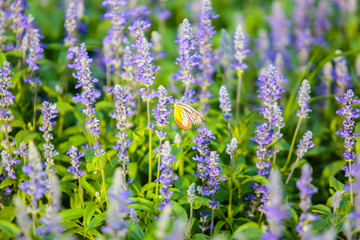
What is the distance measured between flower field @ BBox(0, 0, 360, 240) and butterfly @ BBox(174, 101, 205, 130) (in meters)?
0.02

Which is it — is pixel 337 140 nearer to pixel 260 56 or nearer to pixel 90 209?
pixel 260 56

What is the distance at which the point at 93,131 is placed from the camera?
4281 mm

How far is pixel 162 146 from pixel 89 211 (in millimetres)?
1173

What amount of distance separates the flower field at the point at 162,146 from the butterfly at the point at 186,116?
0.05 ft

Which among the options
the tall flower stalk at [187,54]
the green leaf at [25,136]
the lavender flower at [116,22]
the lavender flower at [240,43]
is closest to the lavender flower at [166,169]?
the tall flower stalk at [187,54]

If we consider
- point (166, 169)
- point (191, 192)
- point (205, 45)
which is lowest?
point (191, 192)

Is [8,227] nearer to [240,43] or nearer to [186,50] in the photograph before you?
[186,50]

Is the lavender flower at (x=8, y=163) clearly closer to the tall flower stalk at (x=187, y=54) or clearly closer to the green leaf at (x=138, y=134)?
the green leaf at (x=138, y=134)

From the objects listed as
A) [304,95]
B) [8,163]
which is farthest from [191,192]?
[8,163]

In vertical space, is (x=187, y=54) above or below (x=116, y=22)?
below

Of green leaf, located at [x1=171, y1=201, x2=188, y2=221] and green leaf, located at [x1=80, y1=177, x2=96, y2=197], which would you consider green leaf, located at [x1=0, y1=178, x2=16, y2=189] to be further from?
green leaf, located at [x1=171, y1=201, x2=188, y2=221]

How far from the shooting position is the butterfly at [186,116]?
489 cm

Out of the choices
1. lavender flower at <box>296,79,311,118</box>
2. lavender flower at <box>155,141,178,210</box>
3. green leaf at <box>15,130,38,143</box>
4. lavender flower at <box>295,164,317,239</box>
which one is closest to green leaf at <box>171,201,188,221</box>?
lavender flower at <box>155,141,178,210</box>

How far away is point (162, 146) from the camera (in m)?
4.81
